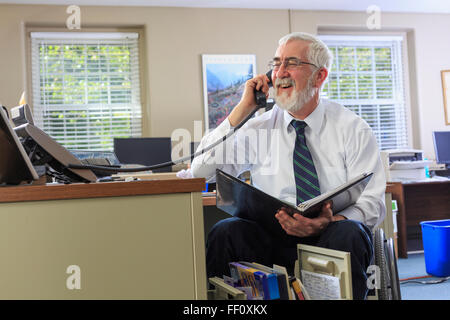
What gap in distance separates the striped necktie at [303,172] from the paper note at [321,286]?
1.26 ft

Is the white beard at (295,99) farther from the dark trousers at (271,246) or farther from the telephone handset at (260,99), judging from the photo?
the dark trousers at (271,246)

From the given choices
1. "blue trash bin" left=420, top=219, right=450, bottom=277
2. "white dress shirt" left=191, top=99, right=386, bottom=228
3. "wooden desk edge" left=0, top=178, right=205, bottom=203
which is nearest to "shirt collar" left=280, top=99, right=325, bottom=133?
"white dress shirt" left=191, top=99, right=386, bottom=228

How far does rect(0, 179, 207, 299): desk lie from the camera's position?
0.86 metres

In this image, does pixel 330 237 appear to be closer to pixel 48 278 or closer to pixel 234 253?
pixel 234 253

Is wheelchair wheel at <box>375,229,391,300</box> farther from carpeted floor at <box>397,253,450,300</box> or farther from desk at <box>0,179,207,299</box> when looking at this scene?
carpeted floor at <box>397,253,450,300</box>

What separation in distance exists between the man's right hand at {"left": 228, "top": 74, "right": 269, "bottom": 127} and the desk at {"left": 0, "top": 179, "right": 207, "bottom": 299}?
0.72 m

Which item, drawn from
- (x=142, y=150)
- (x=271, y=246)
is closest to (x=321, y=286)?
(x=271, y=246)

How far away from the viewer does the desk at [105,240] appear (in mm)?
855

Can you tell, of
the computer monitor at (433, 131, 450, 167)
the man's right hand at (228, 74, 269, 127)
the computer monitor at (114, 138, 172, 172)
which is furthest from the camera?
the computer monitor at (433, 131, 450, 167)

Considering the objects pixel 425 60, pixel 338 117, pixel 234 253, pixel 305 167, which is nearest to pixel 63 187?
pixel 234 253
